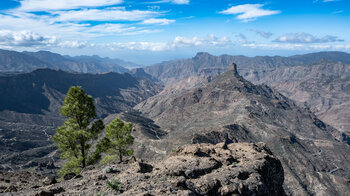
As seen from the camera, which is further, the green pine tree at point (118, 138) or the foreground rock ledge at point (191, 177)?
the green pine tree at point (118, 138)

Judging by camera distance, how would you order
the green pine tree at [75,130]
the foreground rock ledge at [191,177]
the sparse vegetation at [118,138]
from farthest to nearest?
the sparse vegetation at [118,138], the green pine tree at [75,130], the foreground rock ledge at [191,177]

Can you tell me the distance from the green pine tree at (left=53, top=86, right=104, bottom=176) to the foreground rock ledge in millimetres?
3214

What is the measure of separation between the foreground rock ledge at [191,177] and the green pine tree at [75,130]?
3.21 m

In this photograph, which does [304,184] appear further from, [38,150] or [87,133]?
[38,150]

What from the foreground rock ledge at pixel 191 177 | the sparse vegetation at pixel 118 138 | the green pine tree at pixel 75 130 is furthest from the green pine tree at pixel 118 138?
the foreground rock ledge at pixel 191 177

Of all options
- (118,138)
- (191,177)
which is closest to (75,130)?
(118,138)

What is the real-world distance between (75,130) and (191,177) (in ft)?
48.4

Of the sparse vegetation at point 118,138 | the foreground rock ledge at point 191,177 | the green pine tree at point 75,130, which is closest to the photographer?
the foreground rock ledge at point 191,177

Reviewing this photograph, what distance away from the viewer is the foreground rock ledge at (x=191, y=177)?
17250 millimetres

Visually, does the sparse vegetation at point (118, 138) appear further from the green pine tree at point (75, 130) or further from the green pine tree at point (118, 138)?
the green pine tree at point (75, 130)

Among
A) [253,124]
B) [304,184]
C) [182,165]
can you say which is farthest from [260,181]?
[253,124]

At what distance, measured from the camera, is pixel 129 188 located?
57.0 ft

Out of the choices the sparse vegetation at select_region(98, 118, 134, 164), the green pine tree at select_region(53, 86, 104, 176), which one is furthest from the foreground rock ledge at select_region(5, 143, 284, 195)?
the sparse vegetation at select_region(98, 118, 134, 164)

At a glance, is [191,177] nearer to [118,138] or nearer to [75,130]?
[118,138]
